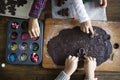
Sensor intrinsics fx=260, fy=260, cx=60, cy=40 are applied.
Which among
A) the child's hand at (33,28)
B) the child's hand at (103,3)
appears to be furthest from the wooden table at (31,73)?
the child's hand at (103,3)

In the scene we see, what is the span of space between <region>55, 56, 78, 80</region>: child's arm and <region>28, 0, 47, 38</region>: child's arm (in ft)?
0.58

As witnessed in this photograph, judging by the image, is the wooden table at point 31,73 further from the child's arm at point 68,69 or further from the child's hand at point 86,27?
the child's hand at point 86,27

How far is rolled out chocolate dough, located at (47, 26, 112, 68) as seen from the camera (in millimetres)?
1102

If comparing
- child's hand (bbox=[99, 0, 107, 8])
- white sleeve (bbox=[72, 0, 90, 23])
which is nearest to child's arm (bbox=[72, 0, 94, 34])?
white sleeve (bbox=[72, 0, 90, 23])

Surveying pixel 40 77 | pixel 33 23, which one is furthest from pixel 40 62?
pixel 33 23

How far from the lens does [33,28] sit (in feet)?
3.50

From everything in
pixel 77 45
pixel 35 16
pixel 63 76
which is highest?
pixel 35 16

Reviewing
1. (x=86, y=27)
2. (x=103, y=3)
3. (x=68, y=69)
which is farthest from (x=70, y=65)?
(x=103, y=3)

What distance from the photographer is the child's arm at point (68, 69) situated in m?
1.05

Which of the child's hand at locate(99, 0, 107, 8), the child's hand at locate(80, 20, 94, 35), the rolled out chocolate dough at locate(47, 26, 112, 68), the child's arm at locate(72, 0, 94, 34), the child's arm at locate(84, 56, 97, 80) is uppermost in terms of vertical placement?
the child's hand at locate(99, 0, 107, 8)

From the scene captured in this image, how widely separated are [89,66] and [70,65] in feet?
0.25

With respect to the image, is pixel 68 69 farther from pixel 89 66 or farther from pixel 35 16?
pixel 35 16

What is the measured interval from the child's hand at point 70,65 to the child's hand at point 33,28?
0.56 ft

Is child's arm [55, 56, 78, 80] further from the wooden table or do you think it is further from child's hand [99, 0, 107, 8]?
child's hand [99, 0, 107, 8]
